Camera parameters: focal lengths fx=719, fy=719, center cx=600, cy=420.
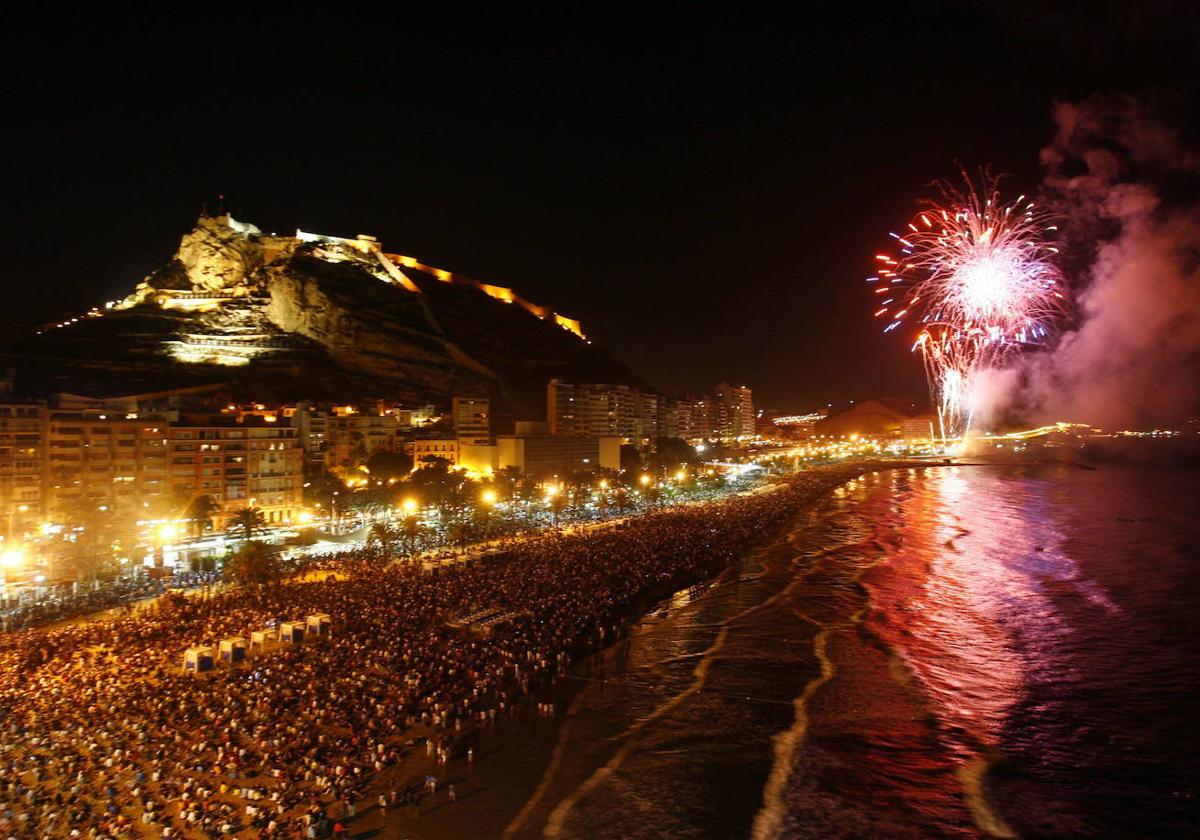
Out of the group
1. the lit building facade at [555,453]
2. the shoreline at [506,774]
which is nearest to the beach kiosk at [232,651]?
the shoreline at [506,774]

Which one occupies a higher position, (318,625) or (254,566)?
(254,566)

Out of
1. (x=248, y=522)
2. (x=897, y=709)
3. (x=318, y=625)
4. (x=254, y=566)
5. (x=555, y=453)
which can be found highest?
(x=555, y=453)

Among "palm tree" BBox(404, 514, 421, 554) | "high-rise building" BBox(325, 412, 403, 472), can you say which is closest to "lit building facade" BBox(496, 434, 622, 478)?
"high-rise building" BBox(325, 412, 403, 472)

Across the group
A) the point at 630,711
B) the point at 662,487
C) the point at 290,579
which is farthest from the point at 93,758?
the point at 662,487

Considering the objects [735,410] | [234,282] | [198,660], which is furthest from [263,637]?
[735,410]

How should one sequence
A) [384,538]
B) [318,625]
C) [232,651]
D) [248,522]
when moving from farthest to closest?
[384,538] < [248,522] < [318,625] < [232,651]

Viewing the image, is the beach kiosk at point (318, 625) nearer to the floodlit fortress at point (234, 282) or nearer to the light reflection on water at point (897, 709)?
the light reflection on water at point (897, 709)

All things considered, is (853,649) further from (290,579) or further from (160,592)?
(160,592)

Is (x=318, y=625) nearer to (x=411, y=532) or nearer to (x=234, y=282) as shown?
(x=411, y=532)
